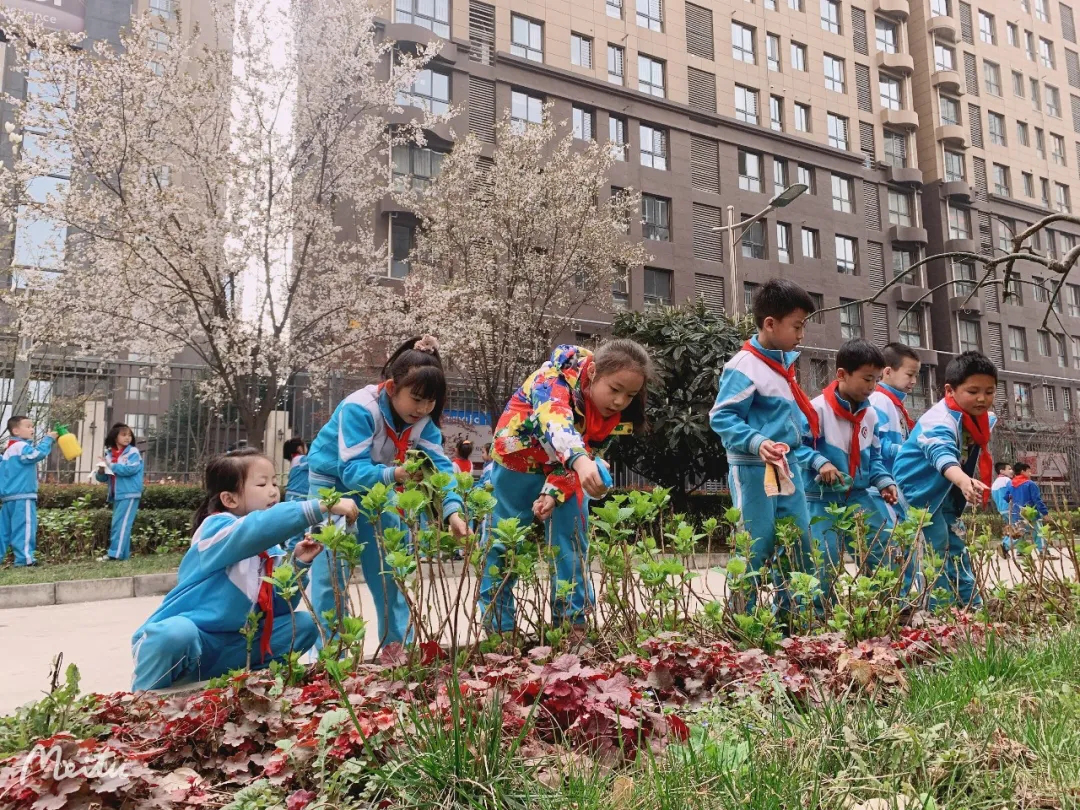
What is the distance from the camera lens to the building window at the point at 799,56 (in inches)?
1356

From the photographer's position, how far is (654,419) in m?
13.3

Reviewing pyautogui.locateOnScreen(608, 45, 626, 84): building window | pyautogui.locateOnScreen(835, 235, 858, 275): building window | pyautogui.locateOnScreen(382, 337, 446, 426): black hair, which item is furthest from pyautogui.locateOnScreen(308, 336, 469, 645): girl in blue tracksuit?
pyautogui.locateOnScreen(835, 235, 858, 275): building window

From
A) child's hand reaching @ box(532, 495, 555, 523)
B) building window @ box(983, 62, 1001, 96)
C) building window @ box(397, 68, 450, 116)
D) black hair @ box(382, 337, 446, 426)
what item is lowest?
child's hand reaching @ box(532, 495, 555, 523)

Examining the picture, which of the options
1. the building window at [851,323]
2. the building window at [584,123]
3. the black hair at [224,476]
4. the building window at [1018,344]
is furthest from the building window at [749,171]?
the black hair at [224,476]

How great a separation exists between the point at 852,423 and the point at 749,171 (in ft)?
97.3

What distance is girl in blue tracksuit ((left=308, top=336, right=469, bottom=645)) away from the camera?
3844 mm

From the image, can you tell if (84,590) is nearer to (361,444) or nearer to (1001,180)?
(361,444)

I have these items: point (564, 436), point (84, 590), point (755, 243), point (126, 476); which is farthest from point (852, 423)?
point (755, 243)

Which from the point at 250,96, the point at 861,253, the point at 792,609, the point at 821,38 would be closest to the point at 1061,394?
the point at 861,253

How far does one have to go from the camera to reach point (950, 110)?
39.3 meters

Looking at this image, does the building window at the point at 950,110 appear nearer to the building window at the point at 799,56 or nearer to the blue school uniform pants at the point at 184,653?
the building window at the point at 799,56

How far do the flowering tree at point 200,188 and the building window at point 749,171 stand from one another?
19.9 metres

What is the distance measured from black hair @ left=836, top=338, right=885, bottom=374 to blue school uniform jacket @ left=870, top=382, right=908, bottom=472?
0.68 metres

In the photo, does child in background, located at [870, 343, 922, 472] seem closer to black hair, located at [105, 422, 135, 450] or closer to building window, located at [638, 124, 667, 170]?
black hair, located at [105, 422, 135, 450]
